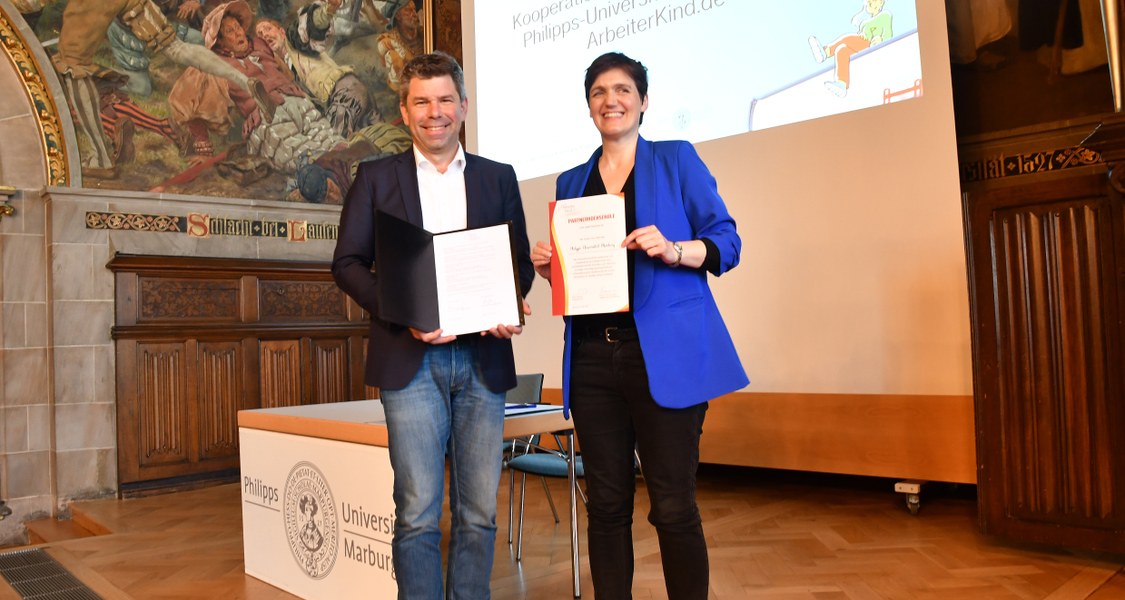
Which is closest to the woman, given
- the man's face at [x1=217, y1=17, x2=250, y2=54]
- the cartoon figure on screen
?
the cartoon figure on screen

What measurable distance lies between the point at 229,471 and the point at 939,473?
5348 mm

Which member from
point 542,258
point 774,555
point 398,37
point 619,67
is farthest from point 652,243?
point 398,37

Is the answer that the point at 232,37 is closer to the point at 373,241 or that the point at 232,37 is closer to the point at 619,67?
the point at 373,241

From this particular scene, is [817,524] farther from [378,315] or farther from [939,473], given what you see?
[378,315]

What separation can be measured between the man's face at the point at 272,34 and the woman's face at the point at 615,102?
610 centimetres

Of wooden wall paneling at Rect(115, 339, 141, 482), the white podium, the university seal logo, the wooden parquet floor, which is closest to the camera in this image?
the white podium

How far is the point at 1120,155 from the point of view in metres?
3.09

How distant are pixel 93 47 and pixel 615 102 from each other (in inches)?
237

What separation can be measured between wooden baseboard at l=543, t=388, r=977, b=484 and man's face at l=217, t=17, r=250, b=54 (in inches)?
202

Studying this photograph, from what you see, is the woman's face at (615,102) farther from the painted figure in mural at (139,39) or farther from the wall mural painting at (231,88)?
the painted figure in mural at (139,39)

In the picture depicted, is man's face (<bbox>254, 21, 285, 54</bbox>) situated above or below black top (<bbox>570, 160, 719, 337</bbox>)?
above

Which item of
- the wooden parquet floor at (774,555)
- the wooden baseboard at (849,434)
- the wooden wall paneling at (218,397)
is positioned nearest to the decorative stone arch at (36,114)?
the wooden wall paneling at (218,397)

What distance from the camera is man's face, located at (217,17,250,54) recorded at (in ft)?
22.8

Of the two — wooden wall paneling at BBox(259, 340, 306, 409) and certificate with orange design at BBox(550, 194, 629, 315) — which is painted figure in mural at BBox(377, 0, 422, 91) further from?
certificate with orange design at BBox(550, 194, 629, 315)
